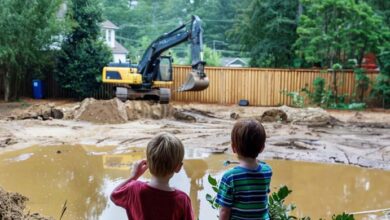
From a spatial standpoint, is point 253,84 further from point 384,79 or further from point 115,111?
point 115,111

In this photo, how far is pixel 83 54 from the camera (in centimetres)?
1991

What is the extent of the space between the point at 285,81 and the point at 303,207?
14.1 metres

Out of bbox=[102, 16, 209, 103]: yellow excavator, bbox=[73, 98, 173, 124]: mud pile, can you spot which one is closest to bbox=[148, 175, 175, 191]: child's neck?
bbox=[73, 98, 173, 124]: mud pile

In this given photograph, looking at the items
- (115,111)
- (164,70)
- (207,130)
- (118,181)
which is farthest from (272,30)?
(118,181)

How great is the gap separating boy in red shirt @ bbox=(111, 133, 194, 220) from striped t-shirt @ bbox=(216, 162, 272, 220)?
293mm

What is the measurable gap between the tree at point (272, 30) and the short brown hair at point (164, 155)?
22.0 metres

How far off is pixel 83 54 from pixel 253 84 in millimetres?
7661

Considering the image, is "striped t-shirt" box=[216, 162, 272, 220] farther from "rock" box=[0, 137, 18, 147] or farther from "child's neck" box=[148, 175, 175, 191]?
"rock" box=[0, 137, 18, 147]

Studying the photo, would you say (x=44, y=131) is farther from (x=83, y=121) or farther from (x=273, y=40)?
(x=273, y=40)

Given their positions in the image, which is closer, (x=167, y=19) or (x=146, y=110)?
(x=146, y=110)

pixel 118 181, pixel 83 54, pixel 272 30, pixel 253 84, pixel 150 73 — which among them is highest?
pixel 272 30

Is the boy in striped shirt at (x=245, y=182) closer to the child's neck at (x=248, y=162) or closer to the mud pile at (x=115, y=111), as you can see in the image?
the child's neck at (x=248, y=162)

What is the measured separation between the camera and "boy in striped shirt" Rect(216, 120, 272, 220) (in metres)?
2.71

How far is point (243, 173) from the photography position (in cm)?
274
